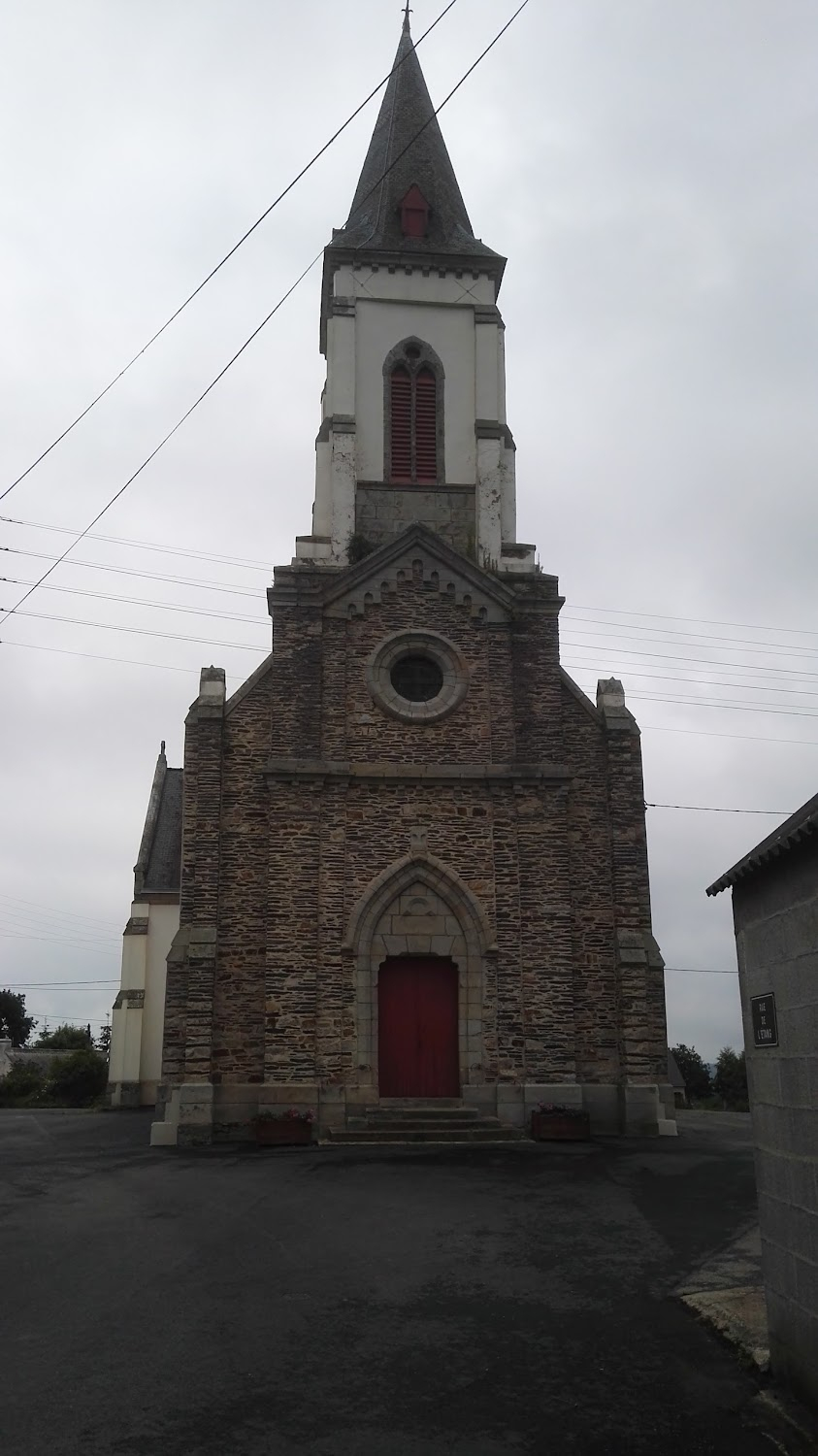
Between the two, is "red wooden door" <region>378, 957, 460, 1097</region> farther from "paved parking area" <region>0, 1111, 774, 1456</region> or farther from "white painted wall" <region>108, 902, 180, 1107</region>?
"white painted wall" <region>108, 902, 180, 1107</region>

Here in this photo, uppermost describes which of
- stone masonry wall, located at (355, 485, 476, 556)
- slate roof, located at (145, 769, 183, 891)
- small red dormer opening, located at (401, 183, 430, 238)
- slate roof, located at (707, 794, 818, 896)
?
small red dormer opening, located at (401, 183, 430, 238)

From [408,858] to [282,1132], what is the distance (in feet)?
15.5

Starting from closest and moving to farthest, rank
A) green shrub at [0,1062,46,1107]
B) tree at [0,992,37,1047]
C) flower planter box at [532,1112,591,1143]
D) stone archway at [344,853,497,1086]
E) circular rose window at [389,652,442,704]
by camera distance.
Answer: flower planter box at [532,1112,591,1143] → stone archway at [344,853,497,1086] → circular rose window at [389,652,442,704] → green shrub at [0,1062,46,1107] → tree at [0,992,37,1047]

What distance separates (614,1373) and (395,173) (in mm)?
24641

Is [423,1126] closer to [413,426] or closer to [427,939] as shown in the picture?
[427,939]

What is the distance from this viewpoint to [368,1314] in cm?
809

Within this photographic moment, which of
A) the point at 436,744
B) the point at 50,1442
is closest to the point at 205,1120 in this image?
the point at 436,744

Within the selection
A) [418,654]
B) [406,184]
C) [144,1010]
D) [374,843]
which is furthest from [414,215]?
[144,1010]

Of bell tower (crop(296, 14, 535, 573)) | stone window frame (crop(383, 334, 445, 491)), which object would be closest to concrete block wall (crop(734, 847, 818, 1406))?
bell tower (crop(296, 14, 535, 573))

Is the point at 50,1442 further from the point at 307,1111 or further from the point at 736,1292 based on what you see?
the point at 307,1111

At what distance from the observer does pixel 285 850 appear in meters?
18.8

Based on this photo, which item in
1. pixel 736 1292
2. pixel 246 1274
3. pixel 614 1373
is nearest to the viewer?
pixel 614 1373

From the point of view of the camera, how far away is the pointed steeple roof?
24.0 meters

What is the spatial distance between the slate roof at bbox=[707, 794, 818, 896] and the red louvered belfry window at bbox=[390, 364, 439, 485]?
16107mm
